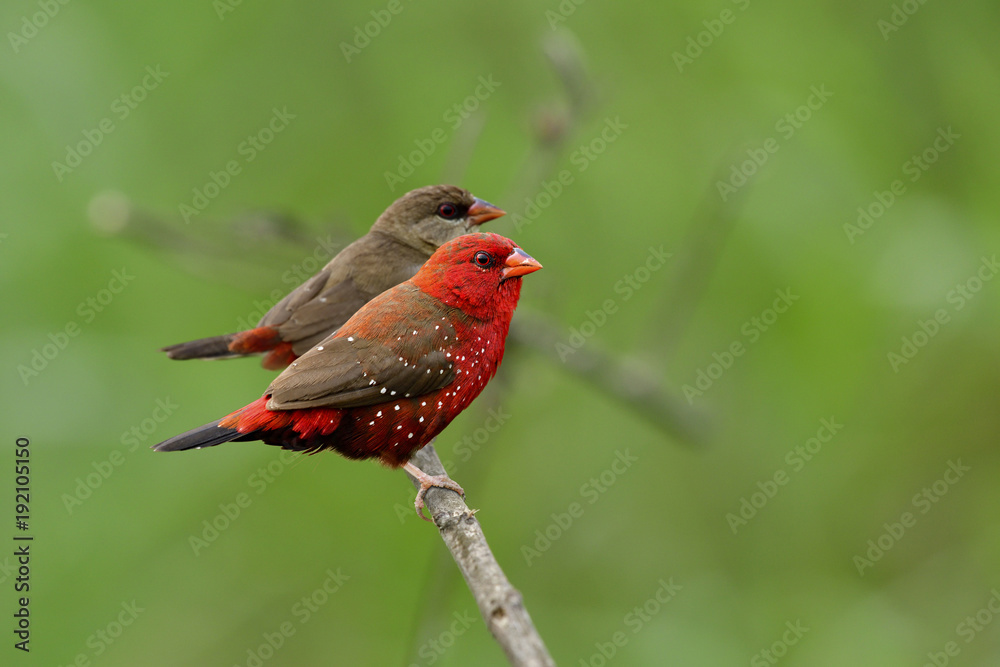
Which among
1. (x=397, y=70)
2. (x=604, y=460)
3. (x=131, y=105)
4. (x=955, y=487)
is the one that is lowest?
(x=131, y=105)

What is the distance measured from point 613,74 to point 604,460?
7.59ft

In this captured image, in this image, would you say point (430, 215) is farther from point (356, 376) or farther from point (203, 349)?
point (356, 376)

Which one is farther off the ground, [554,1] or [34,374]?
[554,1]

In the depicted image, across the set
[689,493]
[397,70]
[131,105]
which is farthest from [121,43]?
[689,493]

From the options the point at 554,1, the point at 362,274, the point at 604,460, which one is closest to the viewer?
the point at 362,274

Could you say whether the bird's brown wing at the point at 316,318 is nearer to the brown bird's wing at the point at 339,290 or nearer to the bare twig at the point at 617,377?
the brown bird's wing at the point at 339,290

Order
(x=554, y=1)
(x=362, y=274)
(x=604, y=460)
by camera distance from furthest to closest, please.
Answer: (x=554, y=1), (x=604, y=460), (x=362, y=274)

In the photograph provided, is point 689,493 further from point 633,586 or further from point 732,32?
point 732,32

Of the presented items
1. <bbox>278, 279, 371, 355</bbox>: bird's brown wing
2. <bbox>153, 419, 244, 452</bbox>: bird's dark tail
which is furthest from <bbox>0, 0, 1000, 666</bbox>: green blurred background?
<bbox>153, 419, 244, 452</bbox>: bird's dark tail

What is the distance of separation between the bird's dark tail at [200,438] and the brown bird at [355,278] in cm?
105

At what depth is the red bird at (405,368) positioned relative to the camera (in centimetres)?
286

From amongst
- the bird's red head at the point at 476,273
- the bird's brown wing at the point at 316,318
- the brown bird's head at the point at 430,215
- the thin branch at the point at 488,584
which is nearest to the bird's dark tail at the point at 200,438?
the thin branch at the point at 488,584

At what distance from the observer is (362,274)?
3.89 m

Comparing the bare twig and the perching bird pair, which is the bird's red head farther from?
the bare twig
